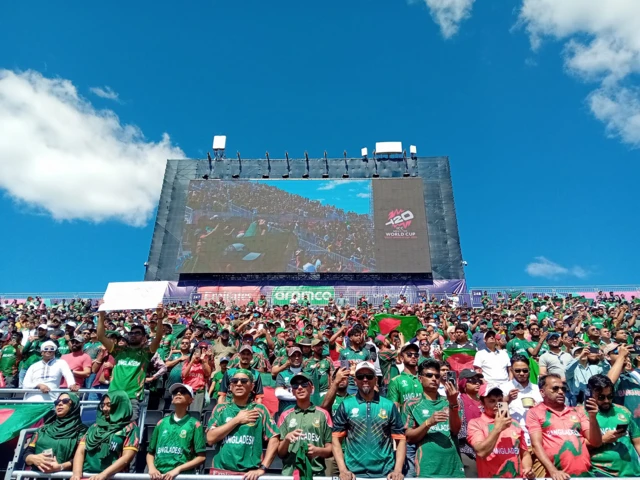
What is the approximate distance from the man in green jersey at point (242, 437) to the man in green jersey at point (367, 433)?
65cm

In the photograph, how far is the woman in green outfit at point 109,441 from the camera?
4.23 meters

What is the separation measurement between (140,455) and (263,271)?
24.6 metres

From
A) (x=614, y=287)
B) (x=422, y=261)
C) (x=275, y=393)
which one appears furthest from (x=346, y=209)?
(x=275, y=393)

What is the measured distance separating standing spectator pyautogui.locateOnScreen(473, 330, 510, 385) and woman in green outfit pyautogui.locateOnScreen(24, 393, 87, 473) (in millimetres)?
5661

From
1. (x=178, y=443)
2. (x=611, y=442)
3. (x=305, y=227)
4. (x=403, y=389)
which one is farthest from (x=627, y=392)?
(x=305, y=227)

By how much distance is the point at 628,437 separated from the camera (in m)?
4.00

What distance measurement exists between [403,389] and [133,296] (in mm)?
3999

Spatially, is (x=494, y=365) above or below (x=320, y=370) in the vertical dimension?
above

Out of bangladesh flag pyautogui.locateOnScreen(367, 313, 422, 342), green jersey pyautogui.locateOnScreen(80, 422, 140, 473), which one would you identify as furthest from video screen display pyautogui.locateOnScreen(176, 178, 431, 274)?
green jersey pyautogui.locateOnScreen(80, 422, 140, 473)

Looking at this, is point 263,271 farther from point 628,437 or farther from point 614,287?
point 628,437

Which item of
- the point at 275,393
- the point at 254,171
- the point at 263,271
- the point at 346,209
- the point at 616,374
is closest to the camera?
the point at 616,374

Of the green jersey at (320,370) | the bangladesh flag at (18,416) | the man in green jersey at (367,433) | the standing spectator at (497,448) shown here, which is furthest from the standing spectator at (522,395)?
the bangladesh flag at (18,416)

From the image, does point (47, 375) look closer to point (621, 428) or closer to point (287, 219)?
point (621, 428)

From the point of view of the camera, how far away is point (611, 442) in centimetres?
388
